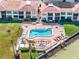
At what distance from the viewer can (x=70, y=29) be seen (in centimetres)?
3556

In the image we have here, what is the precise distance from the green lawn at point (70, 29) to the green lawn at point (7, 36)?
4639 millimetres

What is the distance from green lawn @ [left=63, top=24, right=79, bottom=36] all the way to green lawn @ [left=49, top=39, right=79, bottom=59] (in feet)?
6.19

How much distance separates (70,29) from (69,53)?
449cm

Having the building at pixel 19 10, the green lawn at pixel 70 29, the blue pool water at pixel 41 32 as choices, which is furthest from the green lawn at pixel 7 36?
the green lawn at pixel 70 29

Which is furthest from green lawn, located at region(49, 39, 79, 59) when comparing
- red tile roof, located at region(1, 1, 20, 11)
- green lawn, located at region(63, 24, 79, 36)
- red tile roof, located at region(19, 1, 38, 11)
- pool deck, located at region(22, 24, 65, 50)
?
red tile roof, located at region(1, 1, 20, 11)

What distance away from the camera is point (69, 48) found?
3250cm

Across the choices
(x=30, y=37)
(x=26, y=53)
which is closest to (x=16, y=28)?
(x=30, y=37)

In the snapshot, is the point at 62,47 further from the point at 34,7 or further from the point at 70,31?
the point at 34,7

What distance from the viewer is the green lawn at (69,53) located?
30969 mm

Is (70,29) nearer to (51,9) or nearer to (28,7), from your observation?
(51,9)

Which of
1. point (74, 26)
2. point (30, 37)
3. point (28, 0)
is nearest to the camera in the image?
point (30, 37)

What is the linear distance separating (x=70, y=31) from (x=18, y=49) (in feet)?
20.6

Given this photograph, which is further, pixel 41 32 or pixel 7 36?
pixel 41 32

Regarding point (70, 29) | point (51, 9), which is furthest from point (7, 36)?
point (51, 9)
